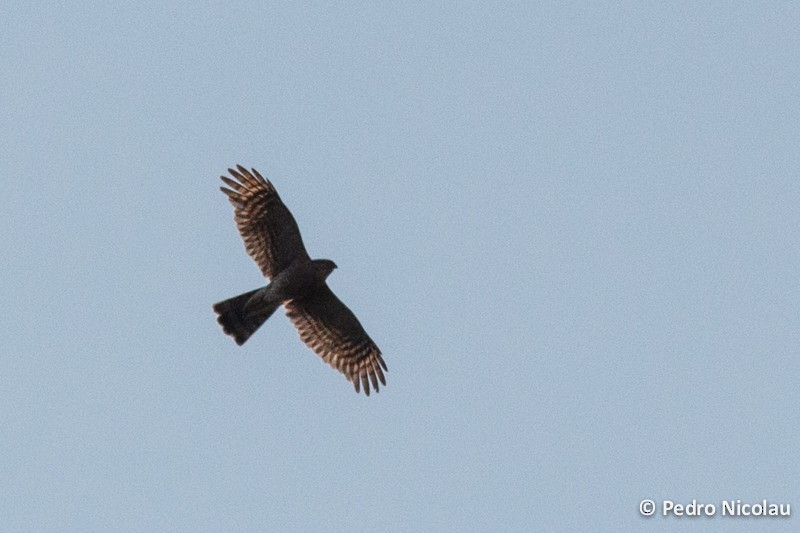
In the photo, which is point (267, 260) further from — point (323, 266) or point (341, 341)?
point (341, 341)

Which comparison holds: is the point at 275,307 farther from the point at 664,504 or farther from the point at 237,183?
the point at 664,504

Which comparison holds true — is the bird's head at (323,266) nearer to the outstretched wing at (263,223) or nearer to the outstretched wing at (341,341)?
the outstretched wing at (263,223)

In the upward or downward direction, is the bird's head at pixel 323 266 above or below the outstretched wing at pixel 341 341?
above

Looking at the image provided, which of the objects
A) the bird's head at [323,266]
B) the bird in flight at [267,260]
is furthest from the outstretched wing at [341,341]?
the bird's head at [323,266]

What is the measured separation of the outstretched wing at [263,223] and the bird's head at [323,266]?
0.27 meters

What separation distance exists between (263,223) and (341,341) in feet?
8.48

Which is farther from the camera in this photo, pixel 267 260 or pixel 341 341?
pixel 341 341

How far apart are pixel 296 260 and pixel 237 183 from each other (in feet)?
5.23

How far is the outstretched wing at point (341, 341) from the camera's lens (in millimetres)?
20094

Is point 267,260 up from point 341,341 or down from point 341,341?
up

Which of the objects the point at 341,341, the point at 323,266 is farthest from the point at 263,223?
the point at 341,341

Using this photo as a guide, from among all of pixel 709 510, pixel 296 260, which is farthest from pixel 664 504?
pixel 296 260

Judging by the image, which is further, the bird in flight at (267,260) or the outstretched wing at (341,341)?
the outstretched wing at (341,341)

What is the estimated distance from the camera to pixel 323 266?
1927 centimetres
